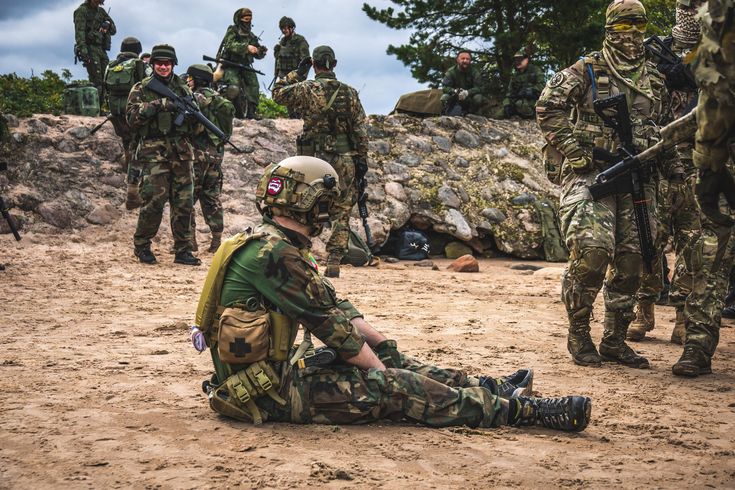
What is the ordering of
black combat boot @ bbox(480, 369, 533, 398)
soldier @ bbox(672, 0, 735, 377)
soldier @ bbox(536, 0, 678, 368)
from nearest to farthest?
1. soldier @ bbox(672, 0, 735, 377)
2. black combat boot @ bbox(480, 369, 533, 398)
3. soldier @ bbox(536, 0, 678, 368)

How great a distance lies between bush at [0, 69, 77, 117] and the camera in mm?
13885

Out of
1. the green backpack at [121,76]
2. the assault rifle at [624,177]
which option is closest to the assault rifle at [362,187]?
the green backpack at [121,76]

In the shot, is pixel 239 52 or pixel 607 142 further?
pixel 239 52

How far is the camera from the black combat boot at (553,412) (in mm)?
4160

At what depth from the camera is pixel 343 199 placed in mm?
10297

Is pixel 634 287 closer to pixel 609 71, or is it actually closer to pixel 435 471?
pixel 609 71

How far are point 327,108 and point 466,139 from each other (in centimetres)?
563

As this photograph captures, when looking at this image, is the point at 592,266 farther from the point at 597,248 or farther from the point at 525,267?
the point at 525,267

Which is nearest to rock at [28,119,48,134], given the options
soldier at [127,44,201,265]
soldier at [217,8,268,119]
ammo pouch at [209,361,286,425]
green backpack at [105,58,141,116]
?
green backpack at [105,58,141,116]

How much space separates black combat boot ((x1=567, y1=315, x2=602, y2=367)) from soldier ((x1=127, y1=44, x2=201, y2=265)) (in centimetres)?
613

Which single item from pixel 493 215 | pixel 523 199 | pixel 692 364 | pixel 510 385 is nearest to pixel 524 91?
pixel 523 199

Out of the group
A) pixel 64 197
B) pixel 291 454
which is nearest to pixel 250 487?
pixel 291 454

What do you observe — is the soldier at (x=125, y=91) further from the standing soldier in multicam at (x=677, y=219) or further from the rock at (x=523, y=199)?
the standing soldier in multicam at (x=677, y=219)

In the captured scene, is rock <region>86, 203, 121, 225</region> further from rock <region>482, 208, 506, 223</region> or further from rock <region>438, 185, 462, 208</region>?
rock <region>482, 208, 506, 223</region>
